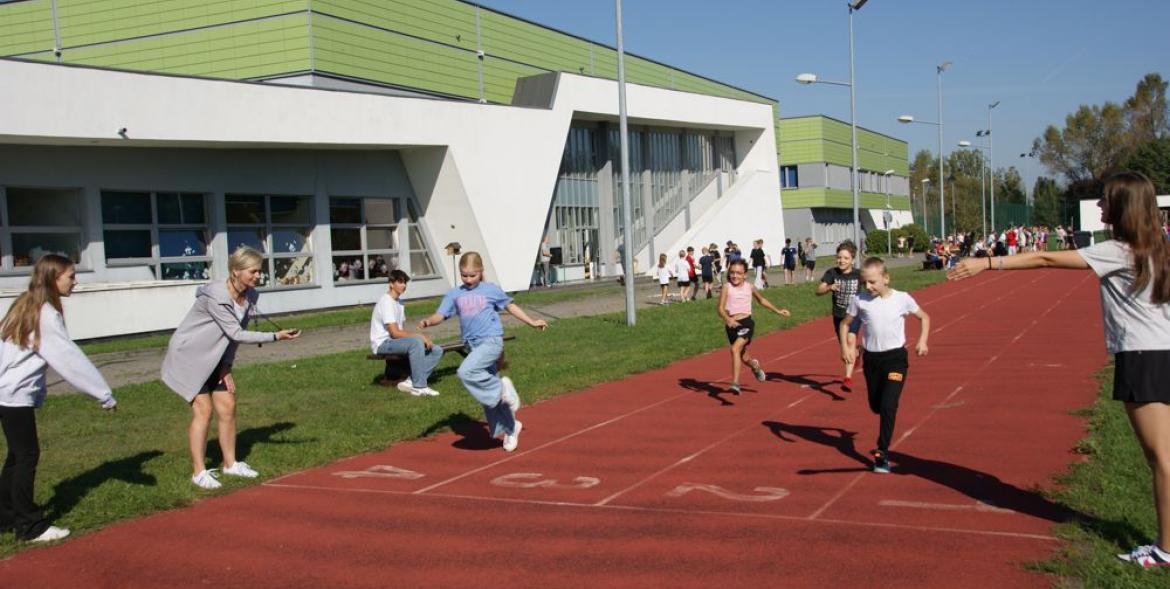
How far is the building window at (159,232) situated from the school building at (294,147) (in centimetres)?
5

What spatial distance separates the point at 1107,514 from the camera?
651 cm

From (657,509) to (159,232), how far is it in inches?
871

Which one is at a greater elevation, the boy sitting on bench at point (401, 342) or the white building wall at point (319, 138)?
the white building wall at point (319, 138)

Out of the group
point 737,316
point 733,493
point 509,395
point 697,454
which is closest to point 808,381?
point 737,316

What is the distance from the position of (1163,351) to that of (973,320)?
54.4 ft

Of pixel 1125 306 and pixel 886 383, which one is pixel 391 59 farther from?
pixel 1125 306

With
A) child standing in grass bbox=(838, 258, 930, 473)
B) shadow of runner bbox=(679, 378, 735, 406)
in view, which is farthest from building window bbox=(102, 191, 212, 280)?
child standing in grass bbox=(838, 258, 930, 473)

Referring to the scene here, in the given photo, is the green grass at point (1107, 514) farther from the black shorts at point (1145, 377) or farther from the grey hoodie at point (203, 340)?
the grey hoodie at point (203, 340)

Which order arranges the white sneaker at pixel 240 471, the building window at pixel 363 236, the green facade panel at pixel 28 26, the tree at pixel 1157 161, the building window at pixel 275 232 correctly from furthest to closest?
the tree at pixel 1157 161
the green facade panel at pixel 28 26
the building window at pixel 363 236
the building window at pixel 275 232
the white sneaker at pixel 240 471

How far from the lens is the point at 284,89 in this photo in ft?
86.9

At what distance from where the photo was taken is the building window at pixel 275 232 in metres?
28.1

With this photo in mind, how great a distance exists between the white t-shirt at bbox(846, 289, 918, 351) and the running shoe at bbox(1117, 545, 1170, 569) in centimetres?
285

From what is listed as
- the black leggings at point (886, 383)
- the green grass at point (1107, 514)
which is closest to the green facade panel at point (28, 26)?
the black leggings at point (886, 383)

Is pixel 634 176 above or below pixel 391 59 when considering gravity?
below
